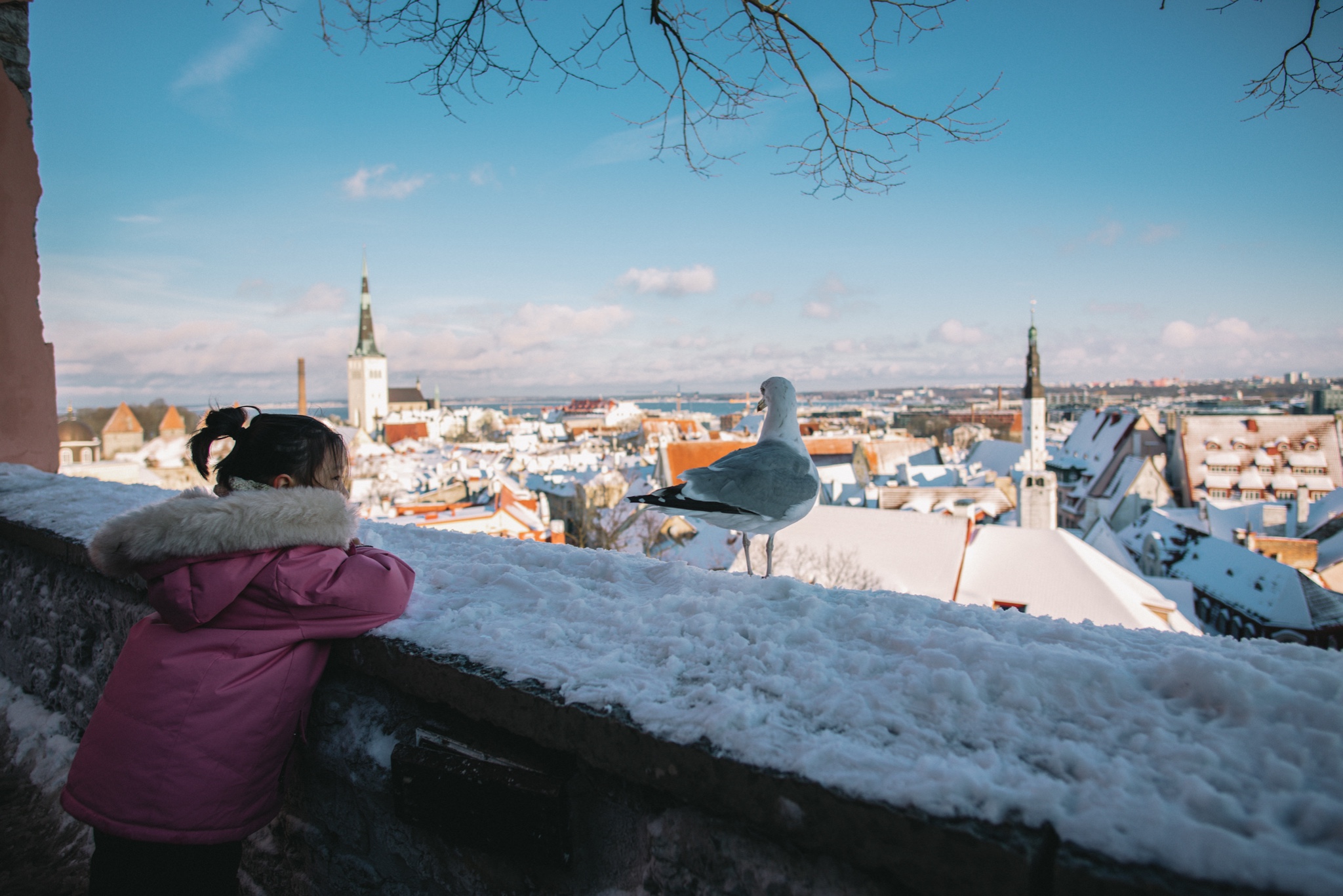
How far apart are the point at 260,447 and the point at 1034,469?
45.7 meters

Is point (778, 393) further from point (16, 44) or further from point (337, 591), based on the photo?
point (16, 44)

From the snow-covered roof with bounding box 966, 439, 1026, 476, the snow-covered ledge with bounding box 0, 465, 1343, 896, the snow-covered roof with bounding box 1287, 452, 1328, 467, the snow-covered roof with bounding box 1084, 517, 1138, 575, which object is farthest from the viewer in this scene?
the snow-covered roof with bounding box 966, 439, 1026, 476

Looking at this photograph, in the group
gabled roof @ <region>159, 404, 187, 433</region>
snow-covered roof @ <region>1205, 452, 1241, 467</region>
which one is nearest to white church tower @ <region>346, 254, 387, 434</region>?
gabled roof @ <region>159, 404, 187, 433</region>

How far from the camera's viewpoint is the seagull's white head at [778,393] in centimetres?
247

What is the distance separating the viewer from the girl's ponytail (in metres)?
1.59

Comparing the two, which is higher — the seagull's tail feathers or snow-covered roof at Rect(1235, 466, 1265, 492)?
the seagull's tail feathers

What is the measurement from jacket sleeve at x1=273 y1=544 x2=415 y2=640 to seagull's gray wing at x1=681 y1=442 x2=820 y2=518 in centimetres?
94

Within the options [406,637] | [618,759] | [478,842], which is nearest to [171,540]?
[406,637]

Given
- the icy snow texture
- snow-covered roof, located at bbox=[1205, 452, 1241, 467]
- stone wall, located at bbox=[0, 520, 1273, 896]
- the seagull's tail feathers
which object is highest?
the seagull's tail feathers

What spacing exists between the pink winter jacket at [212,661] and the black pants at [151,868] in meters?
0.05

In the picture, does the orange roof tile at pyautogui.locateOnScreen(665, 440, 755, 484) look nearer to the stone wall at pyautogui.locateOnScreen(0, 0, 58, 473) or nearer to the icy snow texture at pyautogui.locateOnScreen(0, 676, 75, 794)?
the stone wall at pyautogui.locateOnScreen(0, 0, 58, 473)

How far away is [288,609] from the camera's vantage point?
1437mm

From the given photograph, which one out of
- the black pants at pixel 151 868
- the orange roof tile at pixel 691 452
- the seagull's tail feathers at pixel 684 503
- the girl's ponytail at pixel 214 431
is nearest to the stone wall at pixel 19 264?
the girl's ponytail at pixel 214 431

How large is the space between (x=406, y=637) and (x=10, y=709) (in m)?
2.35
